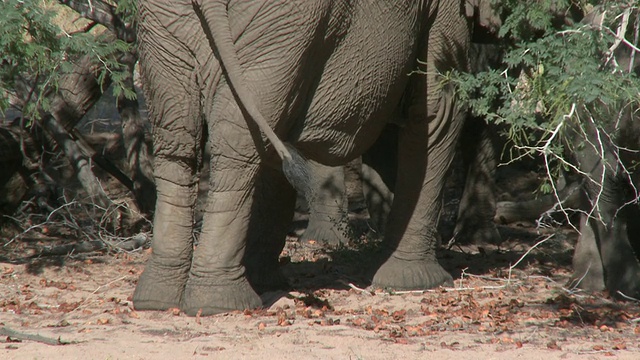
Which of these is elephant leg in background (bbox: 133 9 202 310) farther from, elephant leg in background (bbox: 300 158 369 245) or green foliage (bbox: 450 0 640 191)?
elephant leg in background (bbox: 300 158 369 245)

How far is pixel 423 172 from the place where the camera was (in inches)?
284

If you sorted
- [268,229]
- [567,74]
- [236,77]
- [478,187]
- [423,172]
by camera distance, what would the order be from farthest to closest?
[478,187] < [423,172] < [268,229] < [236,77] < [567,74]

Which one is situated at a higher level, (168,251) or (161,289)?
(168,251)

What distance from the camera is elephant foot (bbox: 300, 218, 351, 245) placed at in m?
8.95

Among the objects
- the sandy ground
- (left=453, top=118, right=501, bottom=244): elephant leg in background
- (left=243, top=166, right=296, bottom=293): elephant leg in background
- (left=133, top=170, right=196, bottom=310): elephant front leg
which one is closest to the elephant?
(left=453, top=118, right=501, bottom=244): elephant leg in background

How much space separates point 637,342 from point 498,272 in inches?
81.0

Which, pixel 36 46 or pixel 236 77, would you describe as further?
pixel 36 46

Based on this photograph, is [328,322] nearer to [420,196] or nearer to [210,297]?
[210,297]

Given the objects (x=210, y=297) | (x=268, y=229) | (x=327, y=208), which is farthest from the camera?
(x=327, y=208)

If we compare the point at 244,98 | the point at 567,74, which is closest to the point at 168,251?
the point at 244,98

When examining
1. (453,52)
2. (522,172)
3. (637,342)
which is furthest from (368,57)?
(522,172)

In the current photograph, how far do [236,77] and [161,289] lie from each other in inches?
55.4

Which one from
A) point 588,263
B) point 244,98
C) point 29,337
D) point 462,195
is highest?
point 244,98

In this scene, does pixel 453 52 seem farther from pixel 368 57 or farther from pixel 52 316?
pixel 52 316
